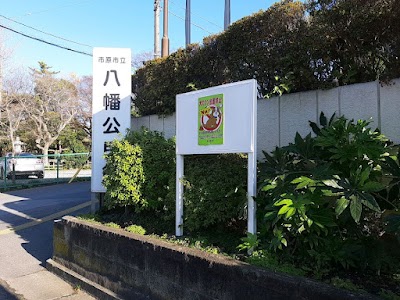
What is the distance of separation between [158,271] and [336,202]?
206 centimetres

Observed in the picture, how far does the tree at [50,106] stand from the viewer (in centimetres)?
3438

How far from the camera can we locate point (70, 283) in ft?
18.0

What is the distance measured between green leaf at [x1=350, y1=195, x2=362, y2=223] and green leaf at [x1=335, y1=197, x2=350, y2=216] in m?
0.04

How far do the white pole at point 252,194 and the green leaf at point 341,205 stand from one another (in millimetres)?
1060

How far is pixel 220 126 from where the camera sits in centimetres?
419

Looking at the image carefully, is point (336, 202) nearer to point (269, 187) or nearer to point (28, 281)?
point (269, 187)

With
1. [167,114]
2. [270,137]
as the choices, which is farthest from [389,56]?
[167,114]

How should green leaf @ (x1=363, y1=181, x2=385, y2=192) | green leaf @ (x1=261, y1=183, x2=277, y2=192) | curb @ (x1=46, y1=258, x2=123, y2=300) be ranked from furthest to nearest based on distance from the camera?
1. curb @ (x1=46, y1=258, x2=123, y2=300)
2. green leaf @ (x1=261, y1=183, x2=277, y2=192)
3. green leaf @ (x1=363, y1=181, x2=385, y2=192)

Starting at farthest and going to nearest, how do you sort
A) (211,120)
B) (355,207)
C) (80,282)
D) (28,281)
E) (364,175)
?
(28,281) < (80,282) < (211,120) < (364,175) < (355,207)

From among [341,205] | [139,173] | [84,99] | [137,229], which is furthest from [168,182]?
[84,99]

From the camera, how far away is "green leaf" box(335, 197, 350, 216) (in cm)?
288

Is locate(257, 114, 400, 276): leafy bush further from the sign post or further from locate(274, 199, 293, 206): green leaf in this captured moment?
the sign post

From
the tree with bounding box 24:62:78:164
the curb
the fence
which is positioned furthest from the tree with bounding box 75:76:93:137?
the curb

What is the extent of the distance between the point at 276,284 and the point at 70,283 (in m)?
3.54
